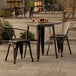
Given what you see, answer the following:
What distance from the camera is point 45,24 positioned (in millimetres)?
11266

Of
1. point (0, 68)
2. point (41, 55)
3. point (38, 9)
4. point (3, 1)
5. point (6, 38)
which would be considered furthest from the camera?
point (38, 9)

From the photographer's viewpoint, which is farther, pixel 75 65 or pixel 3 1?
pixel 3 1

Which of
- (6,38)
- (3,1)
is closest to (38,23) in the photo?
(6,38)

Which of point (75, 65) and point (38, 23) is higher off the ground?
point (38, 23)

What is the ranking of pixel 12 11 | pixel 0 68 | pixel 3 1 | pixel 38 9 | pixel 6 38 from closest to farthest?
pixel 0 68, pixel 6 38, pixel 12 11, pixel 3 1, pixel 38 9

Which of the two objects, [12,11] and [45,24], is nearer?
[45,24]

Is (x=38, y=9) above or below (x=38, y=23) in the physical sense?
below

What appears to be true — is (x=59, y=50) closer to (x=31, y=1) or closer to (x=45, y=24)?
(x=45, y=24)

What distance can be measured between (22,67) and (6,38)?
235 inches

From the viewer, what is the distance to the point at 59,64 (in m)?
10.6

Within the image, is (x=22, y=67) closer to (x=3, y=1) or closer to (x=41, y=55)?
(x=41, y=55)

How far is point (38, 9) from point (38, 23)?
4477 cm

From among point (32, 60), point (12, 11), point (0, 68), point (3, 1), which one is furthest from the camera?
point (3, 1)

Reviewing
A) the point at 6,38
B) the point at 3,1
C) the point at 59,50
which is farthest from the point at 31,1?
the point at 59,50
